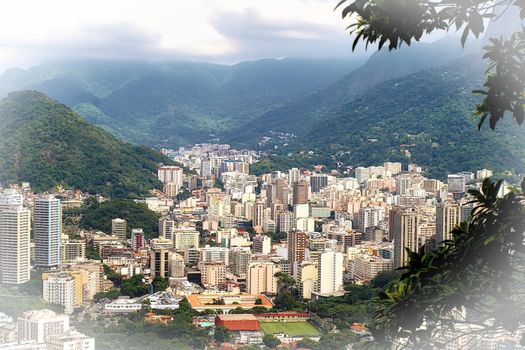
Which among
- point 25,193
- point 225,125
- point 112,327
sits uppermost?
point 225,125

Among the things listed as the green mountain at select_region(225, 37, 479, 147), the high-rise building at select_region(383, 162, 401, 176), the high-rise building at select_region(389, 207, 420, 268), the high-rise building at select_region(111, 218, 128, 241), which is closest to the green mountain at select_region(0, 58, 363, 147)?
the green mountain at select_region(225, 37, 479, 147)

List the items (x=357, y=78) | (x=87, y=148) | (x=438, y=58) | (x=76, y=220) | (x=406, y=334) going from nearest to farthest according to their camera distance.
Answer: (x=406, y=334)
(x=76, y=220)
(x=87, y=148)
(x=438, y=58)
(x=357, y=78)

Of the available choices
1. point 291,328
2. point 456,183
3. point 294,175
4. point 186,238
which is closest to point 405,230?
point 291,328

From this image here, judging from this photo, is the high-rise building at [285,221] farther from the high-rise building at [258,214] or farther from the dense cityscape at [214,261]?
the high-rise building at [258,214]

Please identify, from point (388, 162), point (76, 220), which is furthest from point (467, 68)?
→ point (76, 220)

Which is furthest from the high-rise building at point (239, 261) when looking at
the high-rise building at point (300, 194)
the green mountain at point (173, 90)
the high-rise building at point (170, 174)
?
the green mountain at point (173, 90)

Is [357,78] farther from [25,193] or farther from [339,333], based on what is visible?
[339,333]

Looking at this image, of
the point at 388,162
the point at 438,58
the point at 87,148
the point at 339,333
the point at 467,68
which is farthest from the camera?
the point at 438,58

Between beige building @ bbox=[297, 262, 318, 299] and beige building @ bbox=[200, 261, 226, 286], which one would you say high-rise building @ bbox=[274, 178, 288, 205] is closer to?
beige building @ bbox=[200, 261, 226, 286]

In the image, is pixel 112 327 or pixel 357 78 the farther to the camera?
pixel 357 78
